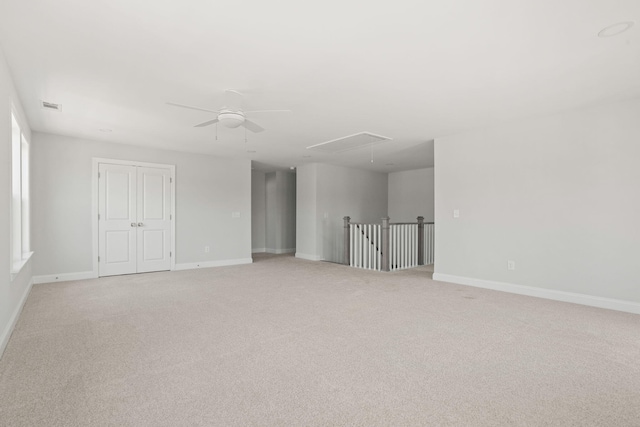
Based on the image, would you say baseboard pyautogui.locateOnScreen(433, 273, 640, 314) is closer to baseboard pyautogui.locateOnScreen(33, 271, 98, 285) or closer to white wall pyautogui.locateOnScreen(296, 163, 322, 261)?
white wall pyautogui.locateOnScreen(296, 163, 322, 261)

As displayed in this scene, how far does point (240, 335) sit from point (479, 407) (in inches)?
78.2

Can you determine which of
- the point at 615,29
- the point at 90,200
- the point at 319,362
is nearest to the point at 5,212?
the point at 319,362

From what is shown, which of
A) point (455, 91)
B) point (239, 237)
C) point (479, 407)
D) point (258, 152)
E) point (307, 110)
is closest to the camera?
point (479, 407)

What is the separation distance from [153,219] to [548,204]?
6598 millimetres

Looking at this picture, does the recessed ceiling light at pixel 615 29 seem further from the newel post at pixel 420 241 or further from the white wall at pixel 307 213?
the white wall at pixel 307 213

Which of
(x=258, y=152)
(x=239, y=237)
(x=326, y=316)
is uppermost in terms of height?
(x=258, y=152)

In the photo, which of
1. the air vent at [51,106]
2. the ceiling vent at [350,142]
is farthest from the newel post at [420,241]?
the air vent at [51,106]

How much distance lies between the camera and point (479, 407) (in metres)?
1.86

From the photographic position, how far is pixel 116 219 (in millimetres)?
5938

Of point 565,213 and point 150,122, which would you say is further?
point 150,122

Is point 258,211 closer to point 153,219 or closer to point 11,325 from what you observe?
point 153,219

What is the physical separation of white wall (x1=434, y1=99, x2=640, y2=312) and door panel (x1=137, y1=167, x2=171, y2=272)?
516 cm

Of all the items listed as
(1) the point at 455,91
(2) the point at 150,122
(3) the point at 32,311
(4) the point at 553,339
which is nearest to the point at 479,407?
(4) the point at 553,339

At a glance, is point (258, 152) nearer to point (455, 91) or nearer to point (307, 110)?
point (307, 110)
